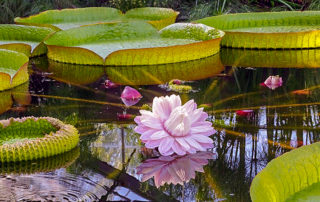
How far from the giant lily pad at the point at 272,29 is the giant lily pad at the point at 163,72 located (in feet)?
1.46

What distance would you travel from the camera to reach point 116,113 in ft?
6.95

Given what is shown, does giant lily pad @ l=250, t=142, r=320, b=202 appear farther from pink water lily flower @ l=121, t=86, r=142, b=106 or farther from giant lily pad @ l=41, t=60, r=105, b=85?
giant lily pad @ l=41, t=60, r=105, b=85

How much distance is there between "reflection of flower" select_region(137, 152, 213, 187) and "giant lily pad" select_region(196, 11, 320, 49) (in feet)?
6.45

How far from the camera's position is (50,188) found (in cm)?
143

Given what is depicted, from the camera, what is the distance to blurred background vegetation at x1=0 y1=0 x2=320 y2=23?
6.08 m

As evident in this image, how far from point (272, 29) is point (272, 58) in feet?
2.41

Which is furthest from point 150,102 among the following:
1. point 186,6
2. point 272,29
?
point 186,6

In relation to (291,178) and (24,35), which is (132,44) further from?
(291,178)

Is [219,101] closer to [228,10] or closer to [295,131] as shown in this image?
[295,131]

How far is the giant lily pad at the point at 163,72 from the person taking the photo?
2724 mm

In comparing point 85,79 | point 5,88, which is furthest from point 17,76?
point 85,79

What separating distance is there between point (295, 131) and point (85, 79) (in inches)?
51.1

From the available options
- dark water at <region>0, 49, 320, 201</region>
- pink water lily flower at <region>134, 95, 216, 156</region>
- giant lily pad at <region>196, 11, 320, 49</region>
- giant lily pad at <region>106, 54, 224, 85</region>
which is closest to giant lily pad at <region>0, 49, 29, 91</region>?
dark water at <region>0, 49, 320, 201</region>

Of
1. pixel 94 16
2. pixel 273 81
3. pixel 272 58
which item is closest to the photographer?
pixel 273 81
